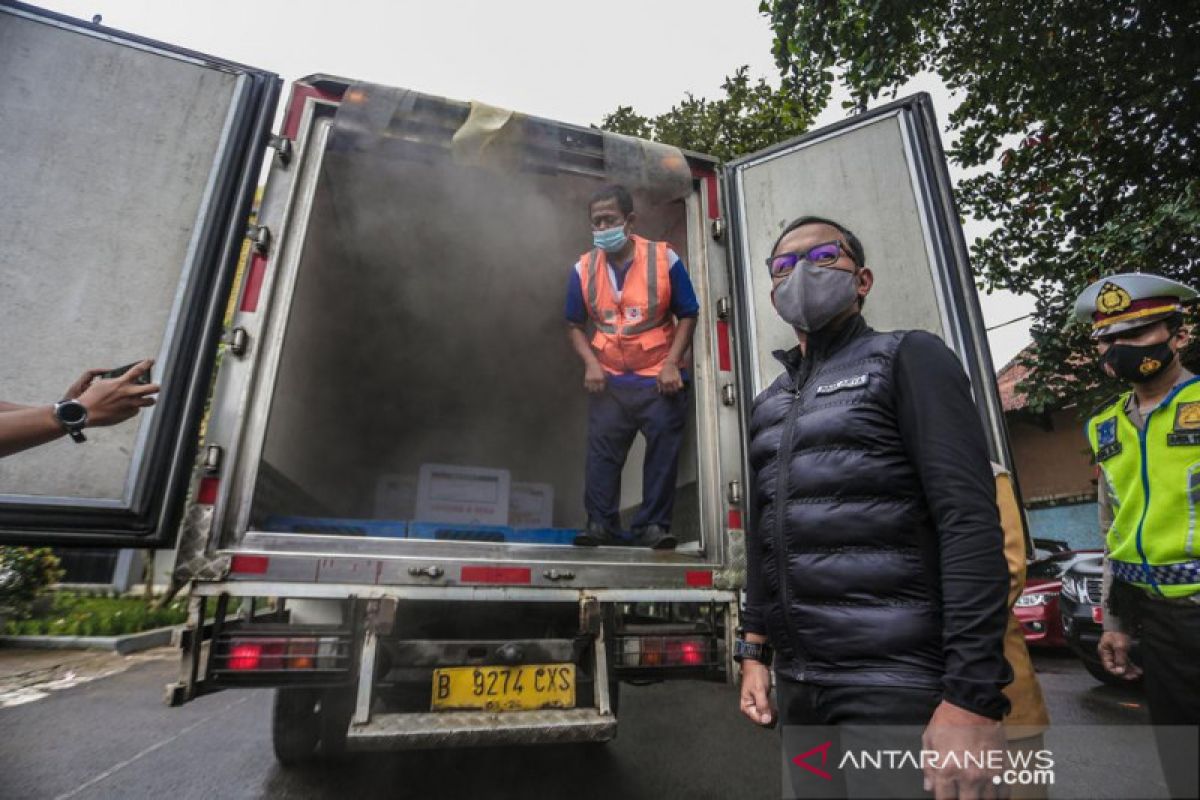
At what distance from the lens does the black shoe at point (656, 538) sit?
2822 mm

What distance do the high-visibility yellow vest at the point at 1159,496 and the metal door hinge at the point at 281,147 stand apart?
3.49 meters

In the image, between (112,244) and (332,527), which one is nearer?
(112,244)

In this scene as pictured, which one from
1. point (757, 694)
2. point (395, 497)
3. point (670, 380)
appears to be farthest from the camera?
point (395, 497)

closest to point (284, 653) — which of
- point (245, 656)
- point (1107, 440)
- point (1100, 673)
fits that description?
point (245, 656)

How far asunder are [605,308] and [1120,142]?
6.63 metres

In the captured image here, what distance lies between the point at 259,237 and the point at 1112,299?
3.33 meters

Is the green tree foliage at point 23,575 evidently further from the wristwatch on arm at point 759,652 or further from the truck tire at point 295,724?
the wristwatch on arm at point 759,652

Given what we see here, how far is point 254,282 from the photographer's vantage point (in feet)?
8.65

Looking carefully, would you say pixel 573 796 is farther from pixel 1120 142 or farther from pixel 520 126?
pixel 1120 142

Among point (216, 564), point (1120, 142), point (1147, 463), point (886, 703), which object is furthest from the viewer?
point (1120, 142)

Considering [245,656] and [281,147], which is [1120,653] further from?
[281,147]

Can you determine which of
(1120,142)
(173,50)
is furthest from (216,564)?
(1120,142)

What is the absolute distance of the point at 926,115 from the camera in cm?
295

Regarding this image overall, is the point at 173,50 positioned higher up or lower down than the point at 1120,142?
lower down
